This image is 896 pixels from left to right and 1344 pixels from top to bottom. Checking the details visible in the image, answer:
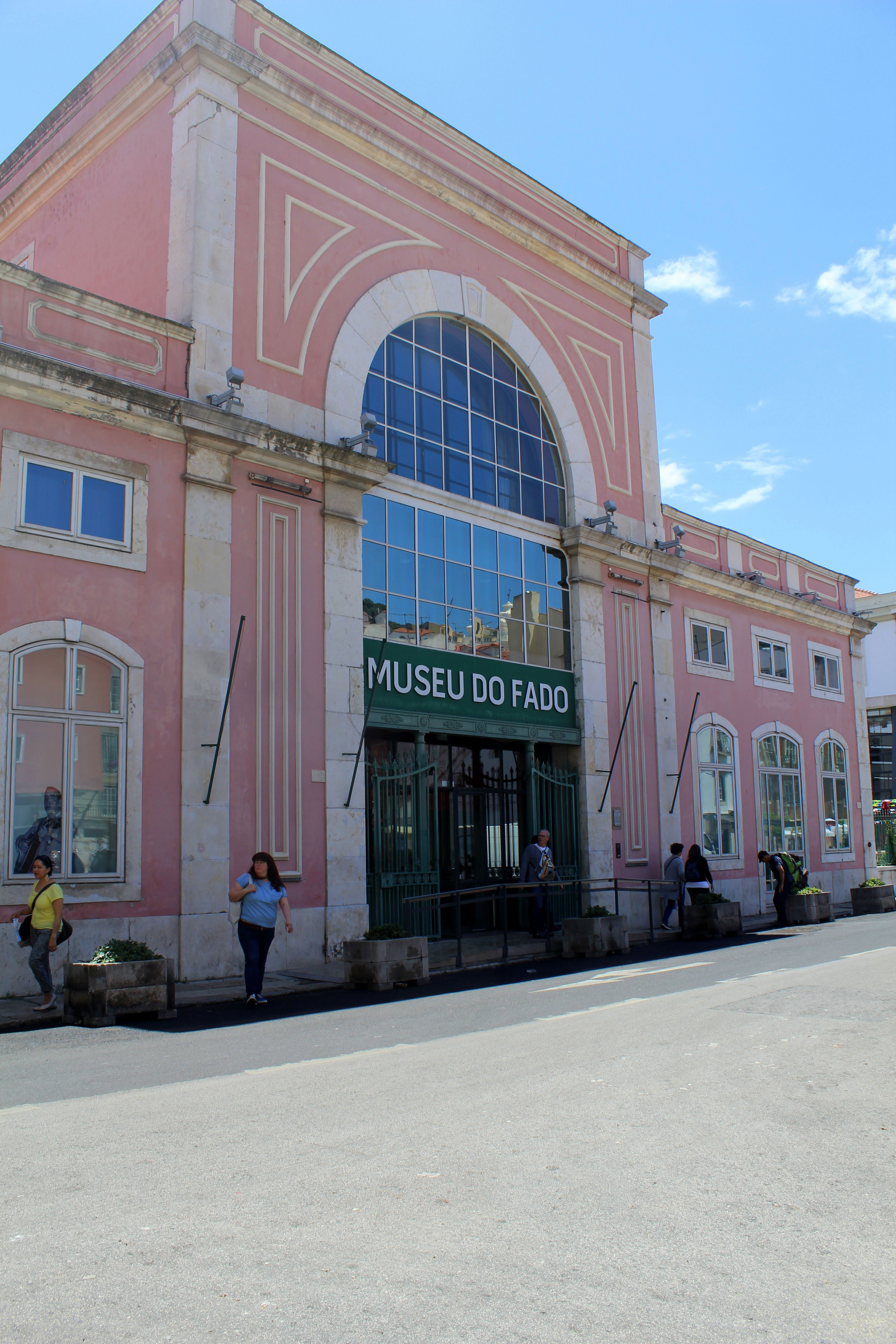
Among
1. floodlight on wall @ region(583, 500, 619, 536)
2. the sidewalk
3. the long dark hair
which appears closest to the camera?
the sidewalk

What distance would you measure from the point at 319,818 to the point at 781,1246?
11936mm

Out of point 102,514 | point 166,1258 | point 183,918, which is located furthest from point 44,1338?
point 102,514

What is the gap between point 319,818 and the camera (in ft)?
50.8

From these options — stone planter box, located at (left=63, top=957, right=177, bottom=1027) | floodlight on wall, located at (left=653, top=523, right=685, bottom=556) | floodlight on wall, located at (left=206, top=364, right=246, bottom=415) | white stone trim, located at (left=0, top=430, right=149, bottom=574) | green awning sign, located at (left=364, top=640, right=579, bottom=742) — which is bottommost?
stone planter box, located at (left=63, top=957, right=177, bottom=1027)

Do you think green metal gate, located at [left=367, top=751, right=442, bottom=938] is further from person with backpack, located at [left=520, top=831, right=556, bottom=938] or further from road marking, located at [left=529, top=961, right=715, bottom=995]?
road marking, located at [left=529, top=961, right=715, bottom=995]

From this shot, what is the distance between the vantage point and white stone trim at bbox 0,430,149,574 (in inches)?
498

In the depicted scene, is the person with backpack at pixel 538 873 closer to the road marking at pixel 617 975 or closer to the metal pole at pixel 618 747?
the metal pole at pixel 618 747

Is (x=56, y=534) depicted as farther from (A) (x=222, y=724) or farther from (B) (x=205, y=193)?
(B) (x=205, y=193)

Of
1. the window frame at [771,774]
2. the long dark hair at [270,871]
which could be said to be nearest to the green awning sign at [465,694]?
the long dark hair at [270,871]

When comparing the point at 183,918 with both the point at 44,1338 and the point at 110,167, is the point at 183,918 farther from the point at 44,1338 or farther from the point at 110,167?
the point at 110,167

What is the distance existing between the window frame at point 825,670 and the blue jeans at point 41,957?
2237 centimetres

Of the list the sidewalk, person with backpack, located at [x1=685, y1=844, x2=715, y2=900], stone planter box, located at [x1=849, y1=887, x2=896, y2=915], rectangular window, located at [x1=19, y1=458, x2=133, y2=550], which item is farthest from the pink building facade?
stone planter box, located at [x1=849, y1=887, x2=896, y2=915]

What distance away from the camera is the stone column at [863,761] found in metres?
30.1

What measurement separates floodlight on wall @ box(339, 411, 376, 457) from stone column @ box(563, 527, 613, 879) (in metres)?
5.52
